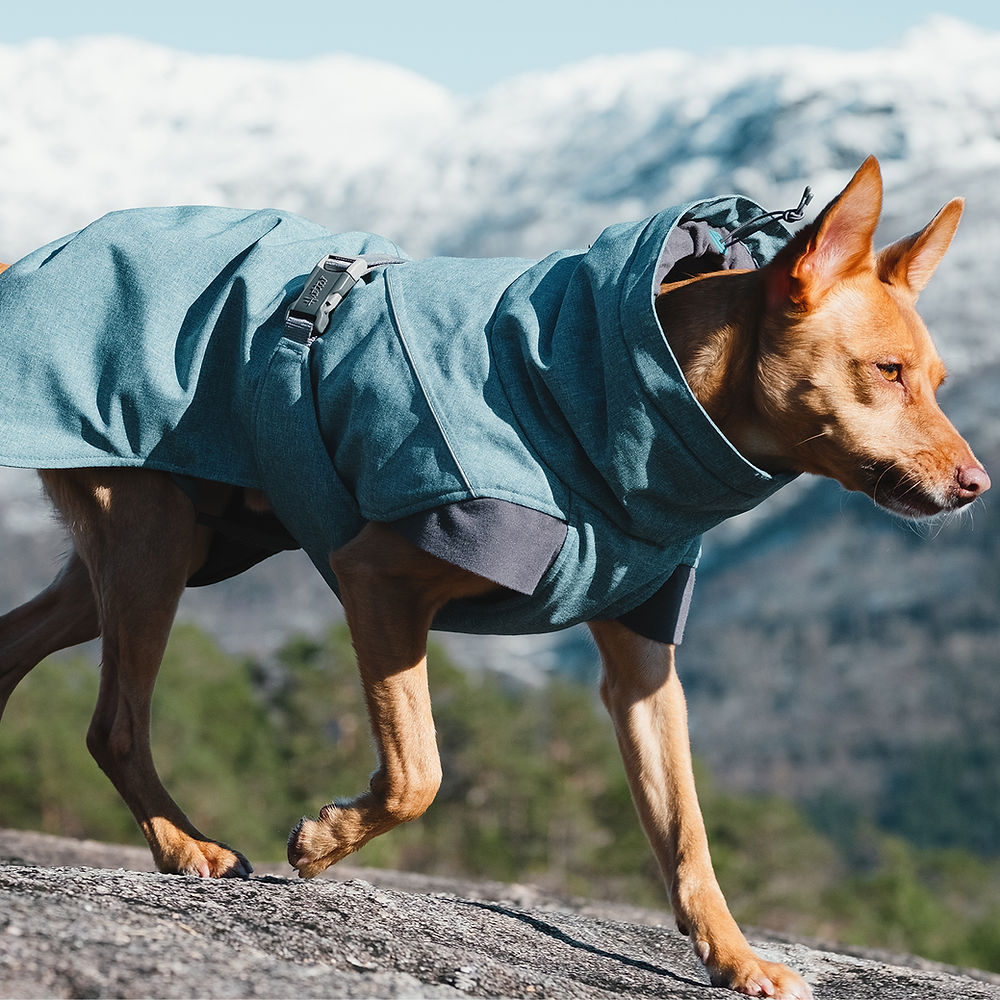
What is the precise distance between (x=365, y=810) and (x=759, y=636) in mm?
156142

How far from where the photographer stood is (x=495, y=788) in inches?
2068

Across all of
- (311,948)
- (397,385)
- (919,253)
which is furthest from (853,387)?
(311,948)

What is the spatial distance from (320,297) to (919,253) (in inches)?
86.2

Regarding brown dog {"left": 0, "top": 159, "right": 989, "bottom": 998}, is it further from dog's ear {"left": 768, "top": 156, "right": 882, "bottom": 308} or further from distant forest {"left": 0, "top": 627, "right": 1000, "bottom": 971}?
distant forest {"left": 0, "top": 627, "right": 1000, "bottom": 971}

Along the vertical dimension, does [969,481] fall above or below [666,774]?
above

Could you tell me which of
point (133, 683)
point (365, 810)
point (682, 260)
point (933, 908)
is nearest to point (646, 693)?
point (365, 810)

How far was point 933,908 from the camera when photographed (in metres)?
47.3

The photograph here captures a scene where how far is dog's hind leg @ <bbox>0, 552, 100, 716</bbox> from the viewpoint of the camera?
6.01m

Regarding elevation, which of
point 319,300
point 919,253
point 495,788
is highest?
point 919,253

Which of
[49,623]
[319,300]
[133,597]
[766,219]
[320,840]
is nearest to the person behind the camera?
[320,840]

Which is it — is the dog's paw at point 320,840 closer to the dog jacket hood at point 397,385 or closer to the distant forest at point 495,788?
the dog jacket hood at point 397,385

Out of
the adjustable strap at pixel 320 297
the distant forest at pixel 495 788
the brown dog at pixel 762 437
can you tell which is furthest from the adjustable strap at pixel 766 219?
the distant forest at pixel 495 788

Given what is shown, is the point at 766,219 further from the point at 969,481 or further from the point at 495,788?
the point at 495,788

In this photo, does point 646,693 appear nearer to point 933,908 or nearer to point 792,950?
point 792,950
